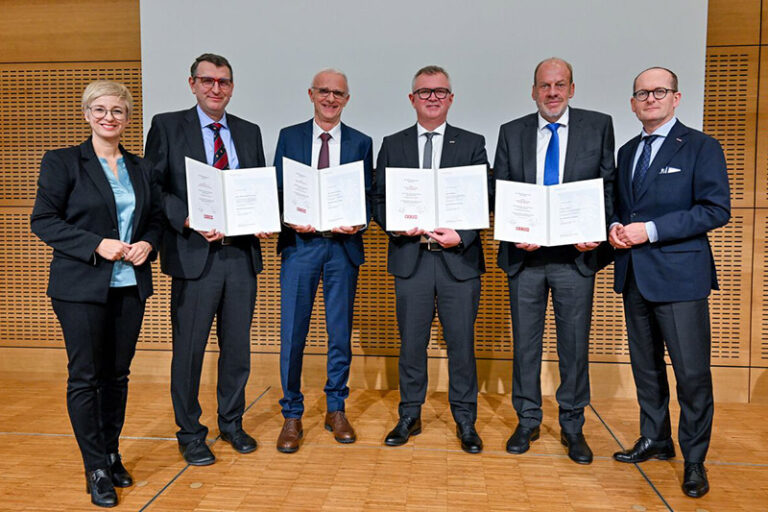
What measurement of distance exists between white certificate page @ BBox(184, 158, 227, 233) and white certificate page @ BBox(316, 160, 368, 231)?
51cm

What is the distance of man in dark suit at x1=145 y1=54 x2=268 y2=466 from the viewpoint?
2.81m

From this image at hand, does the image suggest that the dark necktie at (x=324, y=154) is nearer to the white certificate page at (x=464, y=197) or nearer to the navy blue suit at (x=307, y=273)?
the navy blue suit at (x=307, y=273)

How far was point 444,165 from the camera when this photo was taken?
9.93 feet

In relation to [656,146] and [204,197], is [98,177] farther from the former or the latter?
[656,146]

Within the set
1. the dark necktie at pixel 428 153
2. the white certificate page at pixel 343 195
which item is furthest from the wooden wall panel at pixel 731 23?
the white certificate page at pixel 343 195

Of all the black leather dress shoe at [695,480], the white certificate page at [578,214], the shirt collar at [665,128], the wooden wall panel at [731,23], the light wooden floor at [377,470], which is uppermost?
the wooden wall panel at [731,23]

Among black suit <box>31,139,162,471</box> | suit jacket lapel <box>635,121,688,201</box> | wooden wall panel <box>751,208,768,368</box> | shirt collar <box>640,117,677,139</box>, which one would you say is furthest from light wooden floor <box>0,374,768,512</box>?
shirt collar <box>640,117,677,139</box>

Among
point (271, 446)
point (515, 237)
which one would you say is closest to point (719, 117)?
point (515, 237)

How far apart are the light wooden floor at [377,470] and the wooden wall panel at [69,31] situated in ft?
8.67

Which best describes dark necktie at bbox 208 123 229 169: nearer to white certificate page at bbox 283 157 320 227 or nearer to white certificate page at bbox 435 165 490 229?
white certificate page at bbox 283 157 320 227

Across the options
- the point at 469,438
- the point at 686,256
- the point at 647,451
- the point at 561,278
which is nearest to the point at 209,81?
the point at 561,278

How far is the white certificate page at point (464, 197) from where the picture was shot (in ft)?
9.48

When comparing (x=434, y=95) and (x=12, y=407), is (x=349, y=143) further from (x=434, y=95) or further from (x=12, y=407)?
(x=12, y=407)

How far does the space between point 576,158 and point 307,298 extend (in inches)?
61.9
